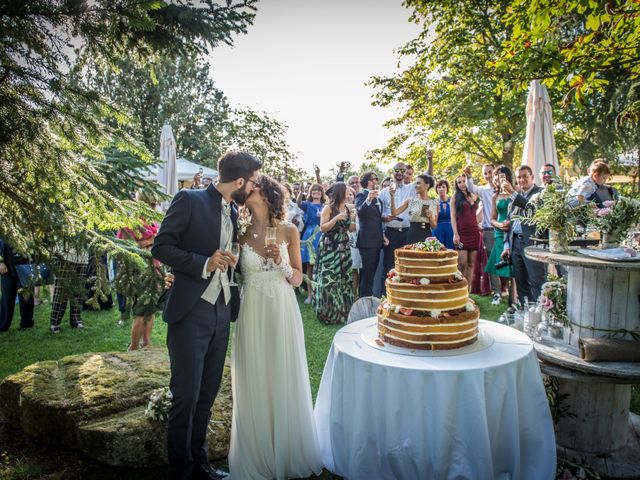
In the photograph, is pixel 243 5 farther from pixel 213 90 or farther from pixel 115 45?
pixel 213 90

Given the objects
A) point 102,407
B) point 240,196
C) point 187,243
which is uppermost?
point 240,196

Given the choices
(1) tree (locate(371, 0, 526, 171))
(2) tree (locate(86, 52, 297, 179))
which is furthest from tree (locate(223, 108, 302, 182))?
(1) tree (locate(371, 0, 526, 171))

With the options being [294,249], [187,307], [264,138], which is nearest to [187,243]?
[187,307]

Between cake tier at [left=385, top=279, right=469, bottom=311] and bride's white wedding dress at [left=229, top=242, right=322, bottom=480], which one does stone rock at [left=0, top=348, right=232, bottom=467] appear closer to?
bride's white wedding dress at [left=229, top=242, right=322, bottom=480]

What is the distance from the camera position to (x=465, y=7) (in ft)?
49.9

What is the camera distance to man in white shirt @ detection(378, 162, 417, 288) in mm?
8664

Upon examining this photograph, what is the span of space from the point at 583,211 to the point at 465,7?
46.0 feet

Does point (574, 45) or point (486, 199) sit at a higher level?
point (574, 45)

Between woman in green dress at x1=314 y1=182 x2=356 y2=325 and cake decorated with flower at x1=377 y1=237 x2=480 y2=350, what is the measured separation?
431 centimetres

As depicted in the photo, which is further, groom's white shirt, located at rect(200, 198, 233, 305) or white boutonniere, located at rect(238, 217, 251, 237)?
white boutonniere, located at rect(238, 217, 251, 237)

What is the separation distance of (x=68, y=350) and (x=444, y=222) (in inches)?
286

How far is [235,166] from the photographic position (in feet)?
10.5

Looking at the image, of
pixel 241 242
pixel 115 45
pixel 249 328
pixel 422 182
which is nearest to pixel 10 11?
pixel 115 45

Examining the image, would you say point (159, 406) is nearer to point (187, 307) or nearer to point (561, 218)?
point (187, 307)
